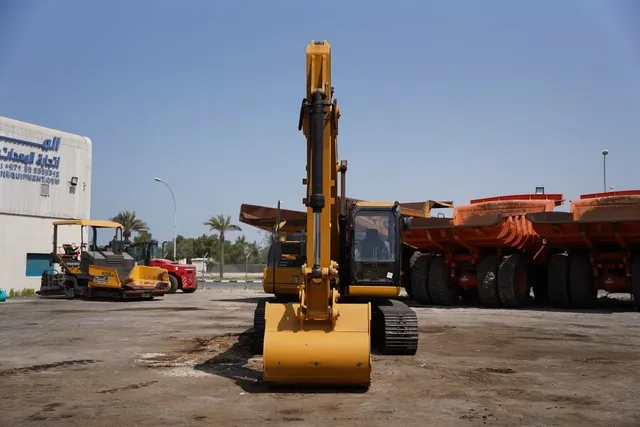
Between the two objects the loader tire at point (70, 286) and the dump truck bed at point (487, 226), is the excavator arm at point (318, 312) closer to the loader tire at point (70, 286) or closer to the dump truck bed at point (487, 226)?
the dump truck bed at point (487, 226)

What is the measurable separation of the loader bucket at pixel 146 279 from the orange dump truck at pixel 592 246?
13555 millimetres

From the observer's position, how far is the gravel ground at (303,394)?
675 cm

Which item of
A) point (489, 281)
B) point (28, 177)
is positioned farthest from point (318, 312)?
point (28, 177)

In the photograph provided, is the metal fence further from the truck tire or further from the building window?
the truck tire

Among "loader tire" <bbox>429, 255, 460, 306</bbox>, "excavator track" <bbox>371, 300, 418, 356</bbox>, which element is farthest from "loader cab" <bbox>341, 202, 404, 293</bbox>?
"loader tire" <bbox>429, 255, 460, 306</bbox>

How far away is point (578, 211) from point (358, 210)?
11727 millimetres

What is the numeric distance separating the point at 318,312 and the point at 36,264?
2607 centimetres

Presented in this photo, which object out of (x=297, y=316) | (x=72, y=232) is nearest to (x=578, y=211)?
(x=297, y=316)

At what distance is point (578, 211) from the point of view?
1962 cm

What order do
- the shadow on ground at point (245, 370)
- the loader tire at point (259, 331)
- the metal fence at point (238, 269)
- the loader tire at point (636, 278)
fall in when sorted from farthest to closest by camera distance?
1. the metal fence at point (238, 269)
2. the loader tire at point (636, 278)
3. the loader tire at point (259, 331)
4. the shadow on ground at point (245, 370)

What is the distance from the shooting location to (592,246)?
20.2 metres

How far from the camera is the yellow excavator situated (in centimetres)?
792

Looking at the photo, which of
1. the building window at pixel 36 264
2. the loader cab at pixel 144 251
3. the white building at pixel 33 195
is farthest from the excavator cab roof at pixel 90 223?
the building window at pixel 36 264

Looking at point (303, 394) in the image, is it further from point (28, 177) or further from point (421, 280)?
point (28, 177)
